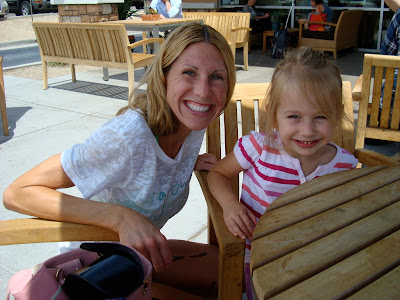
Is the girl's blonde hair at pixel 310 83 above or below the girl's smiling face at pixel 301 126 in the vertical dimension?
above

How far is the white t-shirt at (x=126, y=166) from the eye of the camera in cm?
141

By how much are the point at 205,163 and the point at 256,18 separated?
9348 mm

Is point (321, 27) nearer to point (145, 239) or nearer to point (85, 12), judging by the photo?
point (85, 12)

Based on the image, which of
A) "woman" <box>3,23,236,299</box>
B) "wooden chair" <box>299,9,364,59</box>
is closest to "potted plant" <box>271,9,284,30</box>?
"wooden chair" <box>299,9,364,59</box>

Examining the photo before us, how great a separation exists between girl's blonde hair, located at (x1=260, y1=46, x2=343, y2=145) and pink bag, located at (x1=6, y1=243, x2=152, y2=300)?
3.00 ft

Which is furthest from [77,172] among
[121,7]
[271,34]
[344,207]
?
[121,7]

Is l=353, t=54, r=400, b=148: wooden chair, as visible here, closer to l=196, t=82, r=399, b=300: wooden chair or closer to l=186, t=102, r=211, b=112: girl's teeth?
l=196, t=82, r=399, b=300: wooden chair

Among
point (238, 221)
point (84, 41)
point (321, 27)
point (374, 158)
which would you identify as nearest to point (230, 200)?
point (238, 221)

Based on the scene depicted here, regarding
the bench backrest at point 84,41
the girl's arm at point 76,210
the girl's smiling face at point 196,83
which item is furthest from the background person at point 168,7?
the girl's arm at point 76,210

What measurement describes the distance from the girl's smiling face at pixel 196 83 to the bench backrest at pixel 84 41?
4304 mm

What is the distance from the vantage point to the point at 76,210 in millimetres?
1345

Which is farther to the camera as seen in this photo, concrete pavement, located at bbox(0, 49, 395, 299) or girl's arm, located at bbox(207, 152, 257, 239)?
concrete pavement, located at bbox(0, 49, 395, 299)

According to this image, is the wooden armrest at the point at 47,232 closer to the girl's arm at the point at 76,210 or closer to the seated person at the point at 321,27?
the girl's arm at the point at 76,210

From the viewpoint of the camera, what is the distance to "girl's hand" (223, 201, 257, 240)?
1.37m
